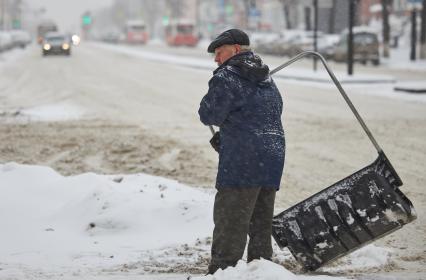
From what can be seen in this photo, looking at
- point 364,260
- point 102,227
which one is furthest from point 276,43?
point 364,260

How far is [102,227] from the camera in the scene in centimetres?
633

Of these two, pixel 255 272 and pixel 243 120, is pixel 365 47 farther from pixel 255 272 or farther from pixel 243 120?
pixel 255 272

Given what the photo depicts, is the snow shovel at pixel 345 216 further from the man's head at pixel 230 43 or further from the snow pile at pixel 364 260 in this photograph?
the man's head at pixel 230 43

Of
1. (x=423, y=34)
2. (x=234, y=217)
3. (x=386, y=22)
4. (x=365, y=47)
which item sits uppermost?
(x=234, y=217)

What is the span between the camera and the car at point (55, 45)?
4819cm

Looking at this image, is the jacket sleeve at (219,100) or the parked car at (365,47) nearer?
the jacket sleeve at (219,100)

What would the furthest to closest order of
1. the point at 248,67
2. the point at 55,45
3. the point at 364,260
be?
the point at 55,45, the point at 364,260, the point at 248,67

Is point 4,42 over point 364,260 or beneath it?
beneath

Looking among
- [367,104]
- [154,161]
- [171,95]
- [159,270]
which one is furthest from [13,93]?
[159,270]

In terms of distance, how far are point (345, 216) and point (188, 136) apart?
7536mm

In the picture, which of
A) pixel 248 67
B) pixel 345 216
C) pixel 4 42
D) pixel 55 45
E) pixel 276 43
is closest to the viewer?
pixel 248 67

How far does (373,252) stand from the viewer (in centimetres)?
570

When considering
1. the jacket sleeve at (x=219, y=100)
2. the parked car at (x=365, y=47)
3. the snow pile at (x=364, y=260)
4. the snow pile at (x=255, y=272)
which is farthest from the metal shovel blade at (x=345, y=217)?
the parked car at (x=365, y=47)

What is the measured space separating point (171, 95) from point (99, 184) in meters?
13.5
